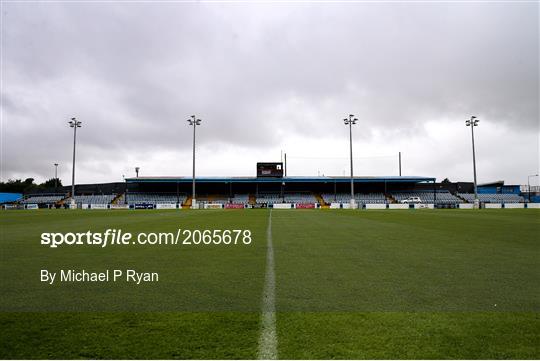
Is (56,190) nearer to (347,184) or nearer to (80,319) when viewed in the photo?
(347,184)

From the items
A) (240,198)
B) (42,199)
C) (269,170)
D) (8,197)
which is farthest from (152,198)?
(8,197)

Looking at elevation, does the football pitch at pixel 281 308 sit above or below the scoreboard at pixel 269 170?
below

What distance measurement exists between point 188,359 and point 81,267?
5.13 m

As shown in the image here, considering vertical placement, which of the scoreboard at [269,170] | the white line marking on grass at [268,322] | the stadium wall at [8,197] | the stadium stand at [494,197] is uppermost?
the scoreboard at [269,170]

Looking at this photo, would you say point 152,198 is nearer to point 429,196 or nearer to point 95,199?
point 95,199

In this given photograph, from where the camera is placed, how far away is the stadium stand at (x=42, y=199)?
77.1m

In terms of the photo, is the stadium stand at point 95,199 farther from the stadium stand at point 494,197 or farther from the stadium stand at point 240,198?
the stadium stand at point 494,197

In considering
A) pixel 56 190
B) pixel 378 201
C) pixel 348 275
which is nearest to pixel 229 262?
pixel 348 275

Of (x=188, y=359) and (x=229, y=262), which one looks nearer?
(x=188, y=359)

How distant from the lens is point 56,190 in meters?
83.2

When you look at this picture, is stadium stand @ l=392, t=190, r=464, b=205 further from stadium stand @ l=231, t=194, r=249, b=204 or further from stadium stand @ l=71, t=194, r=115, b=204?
stadium stand @ l=71, t=194, r=115, b=204

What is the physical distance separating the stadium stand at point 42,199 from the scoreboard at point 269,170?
41516mm

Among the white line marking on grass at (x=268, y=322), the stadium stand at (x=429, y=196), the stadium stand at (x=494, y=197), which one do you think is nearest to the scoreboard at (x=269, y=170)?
the stadium stand at (x=429, y=196)

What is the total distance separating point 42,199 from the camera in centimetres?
7888
